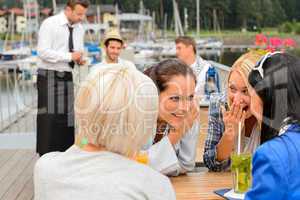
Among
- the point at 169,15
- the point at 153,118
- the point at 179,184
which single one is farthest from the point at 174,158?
the point at 169,15

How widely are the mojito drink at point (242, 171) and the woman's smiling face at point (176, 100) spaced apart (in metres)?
0.42

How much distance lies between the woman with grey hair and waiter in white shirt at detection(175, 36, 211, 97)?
12.4ft

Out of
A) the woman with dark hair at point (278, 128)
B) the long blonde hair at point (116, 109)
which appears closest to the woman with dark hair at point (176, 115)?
the woman with dark hair at point (278, 128)

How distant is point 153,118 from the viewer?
5.16 ft

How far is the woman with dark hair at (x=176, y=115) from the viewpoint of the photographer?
255 centimetres

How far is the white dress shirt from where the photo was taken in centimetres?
499

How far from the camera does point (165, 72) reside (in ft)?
8.77

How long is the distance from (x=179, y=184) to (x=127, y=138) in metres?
1.06

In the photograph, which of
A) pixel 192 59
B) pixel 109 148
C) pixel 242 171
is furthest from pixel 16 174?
pixel 109 148

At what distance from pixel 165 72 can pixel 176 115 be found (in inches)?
8.1

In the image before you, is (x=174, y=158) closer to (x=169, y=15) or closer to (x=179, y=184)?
(x=179, y=184)

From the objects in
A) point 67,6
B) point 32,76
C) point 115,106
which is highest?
point 67,6

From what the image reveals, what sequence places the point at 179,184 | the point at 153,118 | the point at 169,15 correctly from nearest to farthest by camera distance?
the point at 153,118 < the point at 179,184 < the point at 169,15

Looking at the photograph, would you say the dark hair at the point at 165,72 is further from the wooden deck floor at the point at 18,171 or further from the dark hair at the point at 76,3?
the dark hair at the point at 76,3
